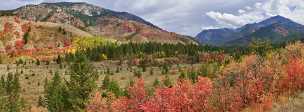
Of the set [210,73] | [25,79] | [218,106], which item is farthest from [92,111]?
[25,79]

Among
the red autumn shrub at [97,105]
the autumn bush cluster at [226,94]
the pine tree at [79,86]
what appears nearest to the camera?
the autumn bush cluster at [226,94]

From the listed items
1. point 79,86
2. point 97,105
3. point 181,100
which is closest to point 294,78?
point 181,100

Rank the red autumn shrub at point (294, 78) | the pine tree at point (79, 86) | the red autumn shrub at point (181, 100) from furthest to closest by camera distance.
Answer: the pine tree at point (79, 86) < the red autumn shrub at point (181, 100) < the red autumn shrub at point (294, 78)

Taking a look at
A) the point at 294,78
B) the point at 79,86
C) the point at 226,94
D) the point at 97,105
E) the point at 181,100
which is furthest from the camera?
the point at 79,86

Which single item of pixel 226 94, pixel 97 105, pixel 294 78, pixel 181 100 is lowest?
pixel 97 105

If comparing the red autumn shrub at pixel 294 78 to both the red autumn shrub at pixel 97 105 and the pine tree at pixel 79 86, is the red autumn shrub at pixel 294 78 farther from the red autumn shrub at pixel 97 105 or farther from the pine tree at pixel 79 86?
the pine tree at pixel 79 86

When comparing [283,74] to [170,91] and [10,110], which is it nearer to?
[170,91]

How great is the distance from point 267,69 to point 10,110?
5944cm

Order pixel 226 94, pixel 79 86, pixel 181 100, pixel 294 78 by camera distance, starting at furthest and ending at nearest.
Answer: pixel 79 86 → pixel 181 100 → pixel 294 78 → pixel 226 94

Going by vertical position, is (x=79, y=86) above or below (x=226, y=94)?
below

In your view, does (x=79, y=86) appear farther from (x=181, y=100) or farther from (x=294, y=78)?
(x=294, y=78)

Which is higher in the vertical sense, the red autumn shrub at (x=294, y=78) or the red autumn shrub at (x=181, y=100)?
the red autumn shrub at (x=294, y=78)

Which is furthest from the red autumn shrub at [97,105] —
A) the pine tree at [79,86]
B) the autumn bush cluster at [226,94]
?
the pine tree at [79,86]

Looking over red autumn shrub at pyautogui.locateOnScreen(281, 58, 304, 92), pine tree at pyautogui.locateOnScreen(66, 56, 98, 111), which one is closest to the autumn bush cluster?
red autumn shrub at pyautogui.locateOnScreen(281, 58, 304, 92)
